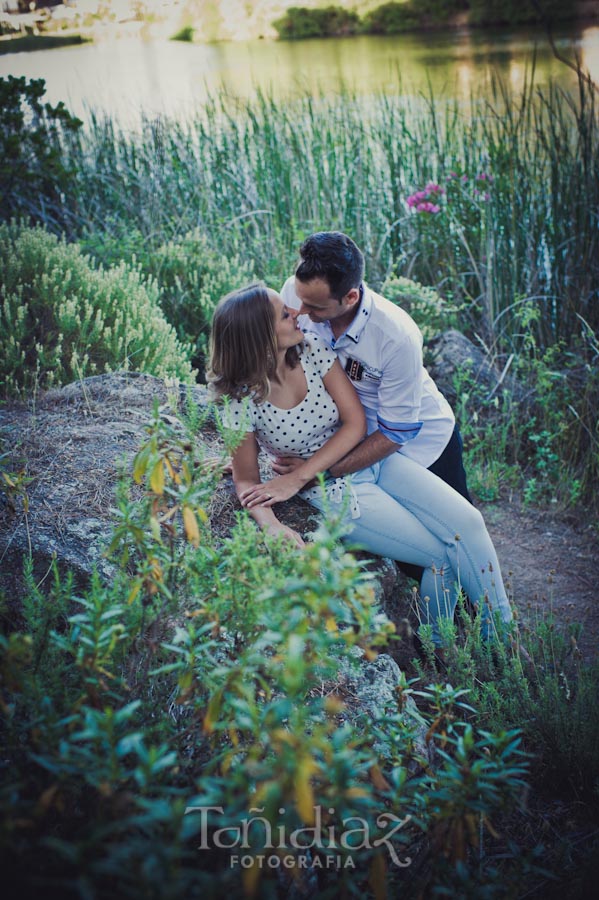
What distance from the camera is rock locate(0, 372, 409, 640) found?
1997mm

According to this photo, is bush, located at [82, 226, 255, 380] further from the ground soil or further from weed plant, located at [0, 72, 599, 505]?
the ground soil

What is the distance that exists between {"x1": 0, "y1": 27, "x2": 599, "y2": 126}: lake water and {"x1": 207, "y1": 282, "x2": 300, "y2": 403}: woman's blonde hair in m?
4.55

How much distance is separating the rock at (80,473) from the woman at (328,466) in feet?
0.39

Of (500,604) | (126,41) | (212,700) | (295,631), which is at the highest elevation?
(126,41)

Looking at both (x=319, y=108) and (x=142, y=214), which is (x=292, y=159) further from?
(x=142, y=214)

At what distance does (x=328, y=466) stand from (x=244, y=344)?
499mm

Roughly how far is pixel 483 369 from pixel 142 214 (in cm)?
282

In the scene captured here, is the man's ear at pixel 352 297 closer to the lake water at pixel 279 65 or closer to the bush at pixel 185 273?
the bush at pixel 185 273

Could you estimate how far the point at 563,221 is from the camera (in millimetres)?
4203

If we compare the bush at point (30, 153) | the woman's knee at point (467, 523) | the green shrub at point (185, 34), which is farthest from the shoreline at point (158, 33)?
the woman's knee at point (467, 523)

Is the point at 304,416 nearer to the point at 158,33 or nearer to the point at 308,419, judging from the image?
the point at 308,419

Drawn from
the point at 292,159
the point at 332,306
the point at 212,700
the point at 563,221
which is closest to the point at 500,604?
the point at 332,306

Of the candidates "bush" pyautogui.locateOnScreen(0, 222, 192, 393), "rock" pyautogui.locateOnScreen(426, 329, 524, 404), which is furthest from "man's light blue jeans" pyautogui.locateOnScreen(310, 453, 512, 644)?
"rock" pyautogui.locateOnScreen(426, 329, 524, 404)

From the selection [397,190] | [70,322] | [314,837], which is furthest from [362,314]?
[397,190]
